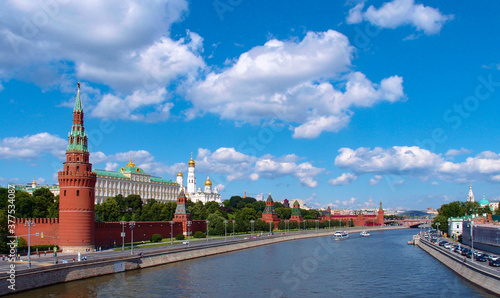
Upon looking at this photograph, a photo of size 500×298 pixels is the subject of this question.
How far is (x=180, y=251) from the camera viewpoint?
61438 mm

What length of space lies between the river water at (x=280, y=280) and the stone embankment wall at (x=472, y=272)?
72 cm

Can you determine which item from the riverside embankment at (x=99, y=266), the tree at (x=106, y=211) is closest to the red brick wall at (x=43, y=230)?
the riverside embankment at (x=99, y=266)

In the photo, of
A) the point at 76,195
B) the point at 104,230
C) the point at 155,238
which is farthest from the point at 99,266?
the point at 155,238

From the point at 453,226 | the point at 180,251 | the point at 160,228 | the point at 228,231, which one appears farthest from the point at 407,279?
the point at 228,231

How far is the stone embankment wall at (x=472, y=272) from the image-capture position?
36.7 metres

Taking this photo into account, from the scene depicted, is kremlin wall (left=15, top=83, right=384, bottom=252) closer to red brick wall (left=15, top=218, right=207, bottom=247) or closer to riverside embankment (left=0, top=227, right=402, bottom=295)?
red brick wall (left=15, top=218, right=207, bottom=247)

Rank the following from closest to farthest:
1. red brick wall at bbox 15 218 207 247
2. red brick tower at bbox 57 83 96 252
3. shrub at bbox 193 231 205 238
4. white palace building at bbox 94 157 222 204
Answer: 1. red brick tower at bbox 57 83 96 252
2. red brick wall at bbox 15 218 207 247
3. shrub at bbox 193 231 205 238
4. white palace building at bbox 94 157 222 204

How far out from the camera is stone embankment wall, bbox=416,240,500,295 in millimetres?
36656

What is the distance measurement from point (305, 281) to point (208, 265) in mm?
15827

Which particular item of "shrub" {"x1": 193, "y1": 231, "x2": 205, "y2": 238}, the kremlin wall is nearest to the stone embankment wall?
the kremlin wall

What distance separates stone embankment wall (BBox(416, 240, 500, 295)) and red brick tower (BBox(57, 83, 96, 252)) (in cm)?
4374

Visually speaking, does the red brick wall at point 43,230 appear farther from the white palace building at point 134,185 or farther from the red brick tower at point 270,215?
the red brick tower at point 270,215

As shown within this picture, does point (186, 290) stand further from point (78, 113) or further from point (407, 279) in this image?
point (78, 113)

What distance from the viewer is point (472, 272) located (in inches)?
1687
